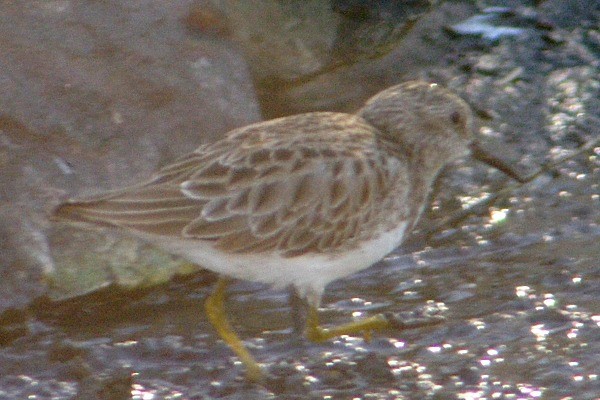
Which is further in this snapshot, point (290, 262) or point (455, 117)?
point (455, 117)

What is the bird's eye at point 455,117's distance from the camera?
6.08 meters

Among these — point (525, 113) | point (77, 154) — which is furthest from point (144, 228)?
point (525, 113)

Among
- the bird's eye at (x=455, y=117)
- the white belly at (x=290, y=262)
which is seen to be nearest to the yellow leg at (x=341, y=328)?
the white belly at (x=290, y=262)

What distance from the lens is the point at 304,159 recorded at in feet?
17.8

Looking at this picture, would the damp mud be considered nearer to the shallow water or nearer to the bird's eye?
the shallow water

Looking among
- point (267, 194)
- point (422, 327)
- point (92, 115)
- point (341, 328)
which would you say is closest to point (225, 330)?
point (341, 328)

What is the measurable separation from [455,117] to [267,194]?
4.21 feet

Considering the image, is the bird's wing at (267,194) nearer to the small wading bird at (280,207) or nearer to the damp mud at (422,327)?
the small wading bird at (280,207)

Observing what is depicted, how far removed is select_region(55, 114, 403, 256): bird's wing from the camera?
517cm

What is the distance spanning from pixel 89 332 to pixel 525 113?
3.65m

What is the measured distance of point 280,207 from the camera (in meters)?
5.38

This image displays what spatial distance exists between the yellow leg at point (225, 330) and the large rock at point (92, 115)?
58 cm

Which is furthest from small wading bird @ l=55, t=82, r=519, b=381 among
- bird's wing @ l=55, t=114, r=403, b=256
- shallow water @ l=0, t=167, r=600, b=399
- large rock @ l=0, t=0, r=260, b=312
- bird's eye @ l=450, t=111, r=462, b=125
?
large rock @ l=0, t=0, r=260, b=312

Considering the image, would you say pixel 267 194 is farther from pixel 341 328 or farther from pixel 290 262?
pixel 341 328
